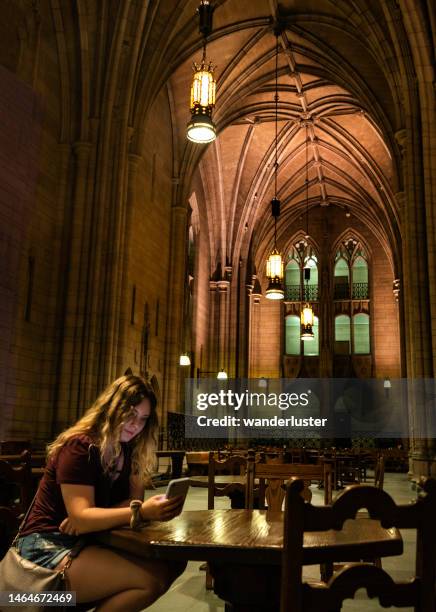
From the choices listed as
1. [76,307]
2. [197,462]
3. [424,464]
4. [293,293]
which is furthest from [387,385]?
[76,307]

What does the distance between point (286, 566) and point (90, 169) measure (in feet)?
41.3

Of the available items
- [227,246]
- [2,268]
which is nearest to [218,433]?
[227,246]

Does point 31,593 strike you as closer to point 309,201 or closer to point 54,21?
point 54,21

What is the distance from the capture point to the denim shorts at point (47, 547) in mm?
2469

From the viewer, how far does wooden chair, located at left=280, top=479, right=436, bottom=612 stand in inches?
71.8

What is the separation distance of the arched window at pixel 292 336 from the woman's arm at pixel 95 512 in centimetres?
2753

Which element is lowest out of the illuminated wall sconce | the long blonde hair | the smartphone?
the smartphone

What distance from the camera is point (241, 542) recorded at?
2295 millimetres

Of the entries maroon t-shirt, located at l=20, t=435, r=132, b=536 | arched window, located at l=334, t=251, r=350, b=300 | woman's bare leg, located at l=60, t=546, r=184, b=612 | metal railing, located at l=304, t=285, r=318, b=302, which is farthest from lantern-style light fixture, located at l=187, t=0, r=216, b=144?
arched window, located at l=334, t=251, r=350, b=300

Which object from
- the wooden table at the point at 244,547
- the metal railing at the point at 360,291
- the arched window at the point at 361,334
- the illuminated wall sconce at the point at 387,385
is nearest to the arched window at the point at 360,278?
the metal railing at the point at 360,291

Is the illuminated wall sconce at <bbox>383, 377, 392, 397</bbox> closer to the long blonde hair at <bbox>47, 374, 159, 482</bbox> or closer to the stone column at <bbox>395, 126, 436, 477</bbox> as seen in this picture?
the stone column at <bbox>395, 126, 436, 477</bbox>

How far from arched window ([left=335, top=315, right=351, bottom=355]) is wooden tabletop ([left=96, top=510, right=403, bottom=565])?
27.0 metres

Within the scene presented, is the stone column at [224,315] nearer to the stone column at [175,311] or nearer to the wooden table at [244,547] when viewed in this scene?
the stone column at [175,311]

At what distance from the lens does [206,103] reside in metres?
8.82
